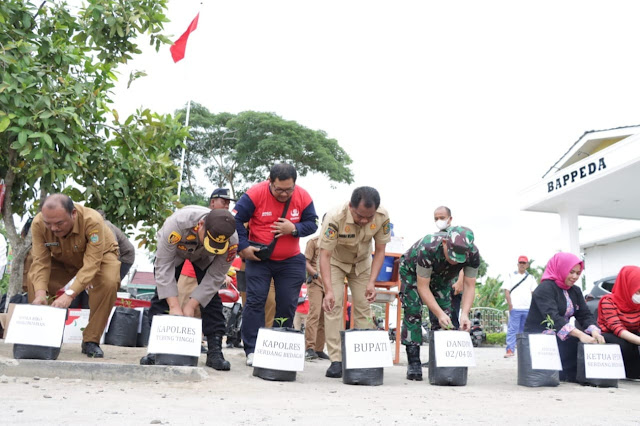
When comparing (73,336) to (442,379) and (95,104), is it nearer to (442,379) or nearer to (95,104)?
(95,104)

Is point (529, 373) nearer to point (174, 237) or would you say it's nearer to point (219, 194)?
point (174, 237)

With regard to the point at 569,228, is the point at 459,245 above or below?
below

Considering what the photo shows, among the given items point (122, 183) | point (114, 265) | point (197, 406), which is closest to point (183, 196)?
point (122, 183)

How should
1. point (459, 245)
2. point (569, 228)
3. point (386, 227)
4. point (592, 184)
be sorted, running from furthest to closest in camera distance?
1. point (569, 228)
2. point (592, 184)
3. point (386, 227)
4. point (459, 245)

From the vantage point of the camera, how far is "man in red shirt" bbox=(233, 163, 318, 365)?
5.29m

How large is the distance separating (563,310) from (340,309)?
77.3 inches

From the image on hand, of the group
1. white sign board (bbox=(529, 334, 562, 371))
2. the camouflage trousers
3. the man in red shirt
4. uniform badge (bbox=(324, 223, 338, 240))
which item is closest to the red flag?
the man in red shirt

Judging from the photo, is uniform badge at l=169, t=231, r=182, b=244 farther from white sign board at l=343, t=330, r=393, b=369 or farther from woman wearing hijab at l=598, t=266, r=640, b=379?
woman wearing hijab at l=598, t=266, r=640, b=379

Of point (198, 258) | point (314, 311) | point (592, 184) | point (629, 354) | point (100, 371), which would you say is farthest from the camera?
point (592, 184)

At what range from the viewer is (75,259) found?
5.45 meters

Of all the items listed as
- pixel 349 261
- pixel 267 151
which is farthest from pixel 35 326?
pixel 267 151

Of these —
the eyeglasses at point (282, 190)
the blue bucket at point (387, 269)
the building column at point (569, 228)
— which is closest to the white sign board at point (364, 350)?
the eyeglasses at point (282, 190)

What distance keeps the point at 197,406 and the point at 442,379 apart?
2216mm

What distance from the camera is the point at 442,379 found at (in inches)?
195
